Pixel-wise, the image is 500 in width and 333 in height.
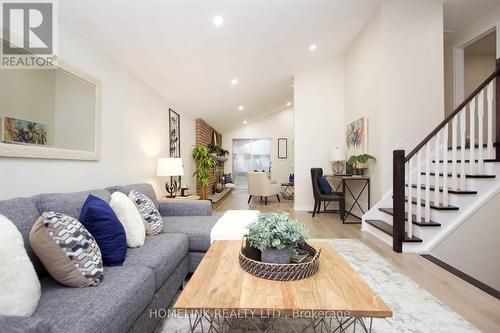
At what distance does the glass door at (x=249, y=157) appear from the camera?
31.6ft

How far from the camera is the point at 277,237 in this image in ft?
4.15

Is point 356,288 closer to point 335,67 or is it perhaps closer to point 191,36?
point 191,36

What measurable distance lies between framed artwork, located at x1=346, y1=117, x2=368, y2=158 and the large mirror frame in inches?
156

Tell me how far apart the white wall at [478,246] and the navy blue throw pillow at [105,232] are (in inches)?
126

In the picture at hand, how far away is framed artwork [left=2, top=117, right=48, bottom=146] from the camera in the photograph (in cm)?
154

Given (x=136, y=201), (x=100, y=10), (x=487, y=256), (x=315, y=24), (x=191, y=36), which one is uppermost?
(x=315, y=24)

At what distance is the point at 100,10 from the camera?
82.5 inches

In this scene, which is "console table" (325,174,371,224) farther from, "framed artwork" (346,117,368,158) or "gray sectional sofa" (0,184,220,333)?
"gray sectional sofa" (0,184,220,333)

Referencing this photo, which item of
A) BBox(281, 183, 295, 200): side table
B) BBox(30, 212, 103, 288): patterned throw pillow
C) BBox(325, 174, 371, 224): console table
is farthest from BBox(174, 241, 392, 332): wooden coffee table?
BBox(281, 183, 295, 200): side table

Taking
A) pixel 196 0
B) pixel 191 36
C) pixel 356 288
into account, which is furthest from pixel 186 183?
pixel 356 288

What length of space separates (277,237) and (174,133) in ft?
13.2

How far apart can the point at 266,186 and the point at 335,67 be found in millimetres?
3273

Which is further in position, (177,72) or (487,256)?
(177,72)

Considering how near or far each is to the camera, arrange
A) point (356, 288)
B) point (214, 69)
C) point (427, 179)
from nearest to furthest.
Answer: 1. point (356, 288)
2. point (427, 179)
3. point (214, 69)
